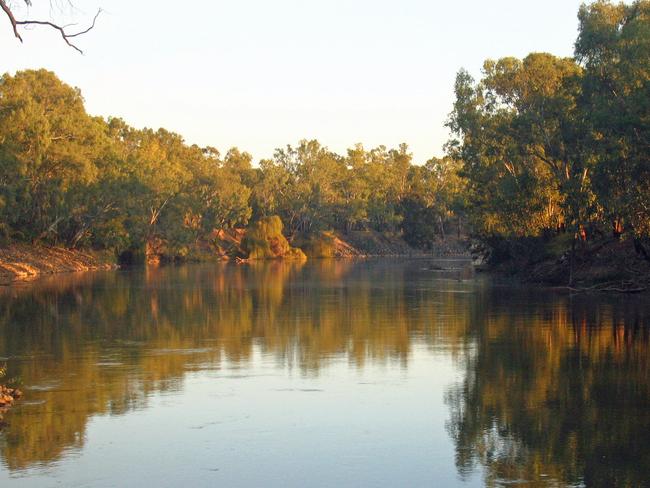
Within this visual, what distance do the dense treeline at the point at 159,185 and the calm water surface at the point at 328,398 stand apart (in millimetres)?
46377

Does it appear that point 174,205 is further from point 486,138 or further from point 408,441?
point 408,441

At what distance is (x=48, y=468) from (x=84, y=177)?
7484 centimetres

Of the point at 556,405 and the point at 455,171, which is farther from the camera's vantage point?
the point at 455,171

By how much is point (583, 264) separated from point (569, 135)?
8.35m

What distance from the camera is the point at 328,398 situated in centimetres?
1936

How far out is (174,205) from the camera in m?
120

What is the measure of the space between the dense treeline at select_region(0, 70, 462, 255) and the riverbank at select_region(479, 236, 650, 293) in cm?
1653

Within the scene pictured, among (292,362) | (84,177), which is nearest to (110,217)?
(84,177)

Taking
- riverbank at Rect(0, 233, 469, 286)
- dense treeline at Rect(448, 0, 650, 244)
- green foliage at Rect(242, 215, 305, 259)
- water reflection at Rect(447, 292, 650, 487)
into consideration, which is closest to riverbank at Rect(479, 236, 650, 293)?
dense treeline at Rect(448, 0, 650, 244)

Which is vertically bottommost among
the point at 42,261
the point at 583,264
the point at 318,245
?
the point at 583,264

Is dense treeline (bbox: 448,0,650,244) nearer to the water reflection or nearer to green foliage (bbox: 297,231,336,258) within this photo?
the water reflection

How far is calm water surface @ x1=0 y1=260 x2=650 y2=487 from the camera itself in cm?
1352

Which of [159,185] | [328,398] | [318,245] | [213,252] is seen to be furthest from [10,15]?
[318,245]

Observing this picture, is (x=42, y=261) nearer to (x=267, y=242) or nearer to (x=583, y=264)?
(x=583, y=264)
